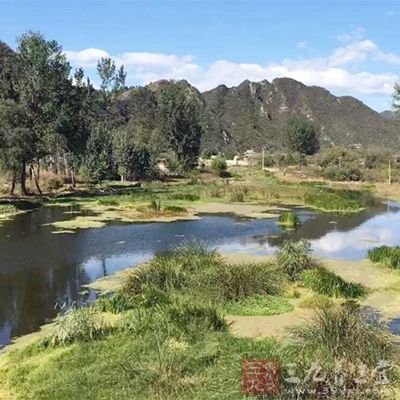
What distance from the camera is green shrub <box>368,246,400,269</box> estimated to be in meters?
23.2

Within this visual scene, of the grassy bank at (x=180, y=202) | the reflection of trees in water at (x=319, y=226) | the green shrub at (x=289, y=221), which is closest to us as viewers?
the reflection of trees in water at (x=319, y=226)

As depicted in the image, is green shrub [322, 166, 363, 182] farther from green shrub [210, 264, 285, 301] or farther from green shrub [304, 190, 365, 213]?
green shrub [210, 264, 285, 301]

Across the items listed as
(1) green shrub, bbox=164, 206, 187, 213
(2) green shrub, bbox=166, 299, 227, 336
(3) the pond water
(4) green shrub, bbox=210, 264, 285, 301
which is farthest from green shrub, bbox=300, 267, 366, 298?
(1) green shrub, bbox=164, 206, 187, 213

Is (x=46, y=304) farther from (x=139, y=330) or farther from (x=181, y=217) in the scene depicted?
(x=181, y=217)

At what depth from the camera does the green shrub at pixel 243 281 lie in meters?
16.7

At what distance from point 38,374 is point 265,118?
190 metres

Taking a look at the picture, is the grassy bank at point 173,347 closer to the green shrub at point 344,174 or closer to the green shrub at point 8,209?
the green shrub at point 8,209

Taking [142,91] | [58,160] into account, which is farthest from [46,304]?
[142,91]

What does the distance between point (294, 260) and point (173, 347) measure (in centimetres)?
908

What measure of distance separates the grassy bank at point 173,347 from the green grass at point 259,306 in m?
0.03

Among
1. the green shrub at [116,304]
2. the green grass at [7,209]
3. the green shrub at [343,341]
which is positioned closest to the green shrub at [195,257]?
the green shrub at [116,304]

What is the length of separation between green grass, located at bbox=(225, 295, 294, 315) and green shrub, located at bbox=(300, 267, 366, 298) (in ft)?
6.56

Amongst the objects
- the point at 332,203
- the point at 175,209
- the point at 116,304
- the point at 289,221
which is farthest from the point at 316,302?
the point at 332,203

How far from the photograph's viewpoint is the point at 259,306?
1612 centimetres
